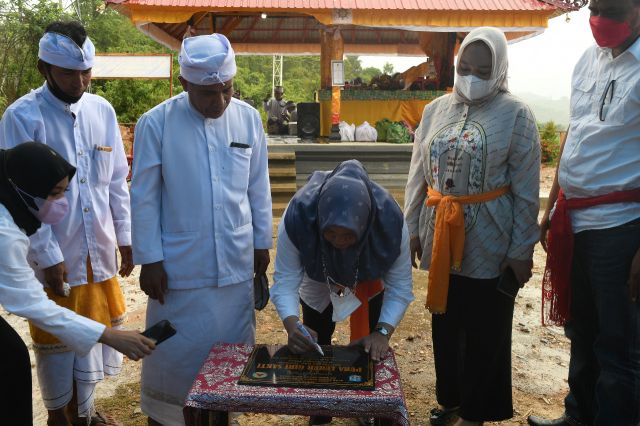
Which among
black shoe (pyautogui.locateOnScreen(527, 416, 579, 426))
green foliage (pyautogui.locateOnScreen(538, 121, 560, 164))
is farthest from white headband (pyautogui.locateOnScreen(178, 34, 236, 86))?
green foliage (pyautogui.locateOnScreen(538, 121, 560, 164))

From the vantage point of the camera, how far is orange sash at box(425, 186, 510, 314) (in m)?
2.66

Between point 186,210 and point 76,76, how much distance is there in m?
0.86

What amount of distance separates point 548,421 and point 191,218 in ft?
7.07

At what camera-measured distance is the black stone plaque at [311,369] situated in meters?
2.04

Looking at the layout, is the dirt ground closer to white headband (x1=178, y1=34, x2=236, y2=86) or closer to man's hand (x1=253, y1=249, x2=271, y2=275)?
man's hand (x1=253, y1=249, x2=271, y2=275)

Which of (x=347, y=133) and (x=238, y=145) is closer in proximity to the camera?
(x=238, y=145)

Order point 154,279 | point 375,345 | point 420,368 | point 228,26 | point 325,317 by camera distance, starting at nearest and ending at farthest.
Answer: point 375,345, point 154,279, point 325,317, point 420,368, point 228,26

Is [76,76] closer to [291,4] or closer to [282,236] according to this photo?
[282,236]

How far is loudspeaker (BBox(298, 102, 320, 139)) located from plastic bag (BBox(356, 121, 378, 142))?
82 centimetres

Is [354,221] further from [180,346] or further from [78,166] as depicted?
[78,166]

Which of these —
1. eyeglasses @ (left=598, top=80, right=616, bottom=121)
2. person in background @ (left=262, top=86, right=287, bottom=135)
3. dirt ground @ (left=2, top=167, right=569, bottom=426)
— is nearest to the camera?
eyeglasses @ (left=598, top=80, right=616, bottom=121)

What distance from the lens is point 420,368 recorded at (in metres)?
3.81

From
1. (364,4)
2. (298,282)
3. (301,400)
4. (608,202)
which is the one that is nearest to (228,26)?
(364,4)

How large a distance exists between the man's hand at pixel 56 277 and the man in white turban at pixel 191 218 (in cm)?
37
